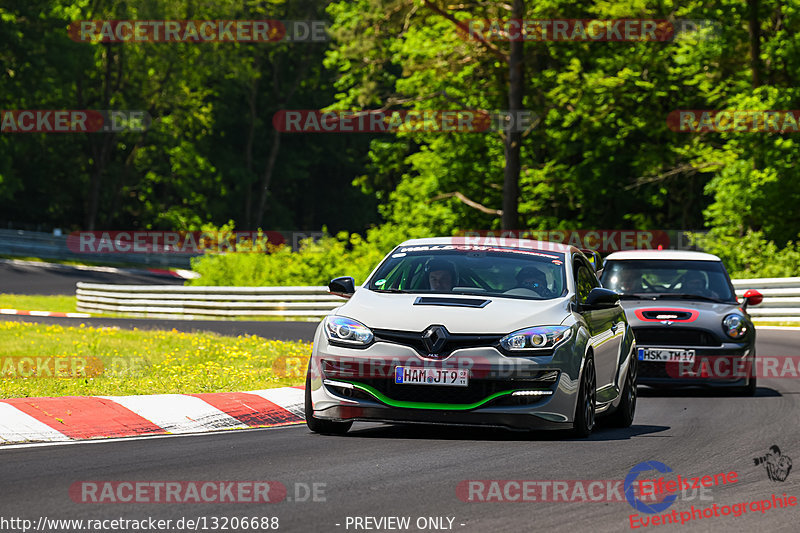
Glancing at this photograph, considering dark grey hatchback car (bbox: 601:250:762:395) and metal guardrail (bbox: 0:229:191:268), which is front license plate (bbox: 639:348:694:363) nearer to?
dark grey hatchback car (bbox: 601:250:762:395)

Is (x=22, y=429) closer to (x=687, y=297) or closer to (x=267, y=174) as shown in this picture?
(x=687, y=297)

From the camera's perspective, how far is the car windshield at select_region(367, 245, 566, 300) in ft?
35.9

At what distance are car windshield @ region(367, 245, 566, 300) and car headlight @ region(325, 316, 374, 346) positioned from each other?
0.87 m

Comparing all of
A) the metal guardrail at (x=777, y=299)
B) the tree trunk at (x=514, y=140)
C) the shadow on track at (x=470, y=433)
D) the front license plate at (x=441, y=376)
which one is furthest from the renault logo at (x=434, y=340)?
the tree trunk at (x=514, y=140)

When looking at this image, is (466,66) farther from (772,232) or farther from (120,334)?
(120,334)

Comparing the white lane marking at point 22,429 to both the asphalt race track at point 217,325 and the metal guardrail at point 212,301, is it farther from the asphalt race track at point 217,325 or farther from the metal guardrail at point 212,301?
the metal guardrail at point 212,301

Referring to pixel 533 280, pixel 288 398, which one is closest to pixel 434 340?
pixel 533 280

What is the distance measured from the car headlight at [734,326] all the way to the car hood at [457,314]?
5327 millimetres

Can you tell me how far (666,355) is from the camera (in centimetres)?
1522

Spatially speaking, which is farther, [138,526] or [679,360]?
[679,360]

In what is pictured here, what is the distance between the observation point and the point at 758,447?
1030cm

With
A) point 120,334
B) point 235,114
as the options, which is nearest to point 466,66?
point 120,334

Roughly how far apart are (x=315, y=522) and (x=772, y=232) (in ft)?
106

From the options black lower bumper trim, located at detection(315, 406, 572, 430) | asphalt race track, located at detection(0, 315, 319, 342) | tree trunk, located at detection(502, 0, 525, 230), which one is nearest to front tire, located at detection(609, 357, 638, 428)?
black lower bumper trim, located at detection(315, 406, 572, 430)
